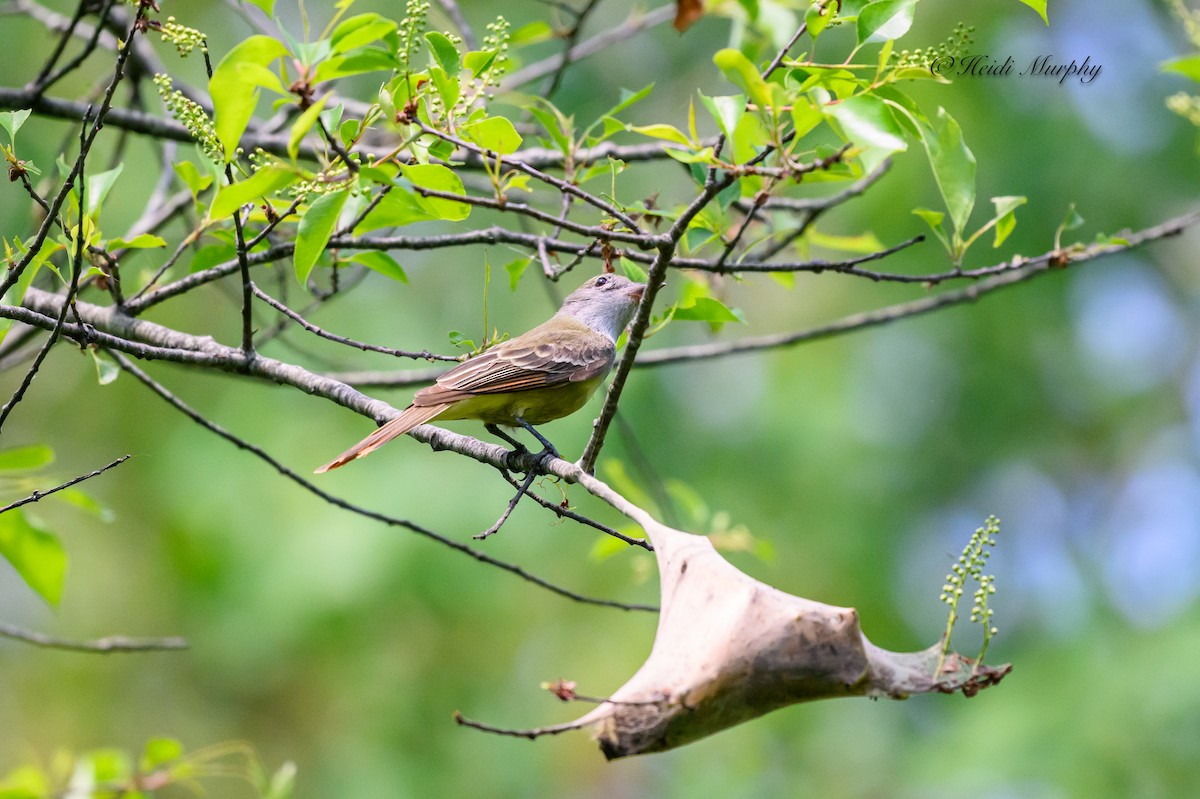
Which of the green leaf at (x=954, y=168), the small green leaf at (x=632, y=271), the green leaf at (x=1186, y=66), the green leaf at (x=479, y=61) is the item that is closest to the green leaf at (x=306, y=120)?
the green leaf at (x=479, y=61)

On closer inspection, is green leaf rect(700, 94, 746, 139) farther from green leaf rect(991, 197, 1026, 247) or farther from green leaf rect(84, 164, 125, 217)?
green leaf rect(84, 164, 125, 217)

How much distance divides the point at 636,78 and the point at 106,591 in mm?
7820

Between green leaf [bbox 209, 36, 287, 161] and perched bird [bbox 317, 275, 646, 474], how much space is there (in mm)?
1525

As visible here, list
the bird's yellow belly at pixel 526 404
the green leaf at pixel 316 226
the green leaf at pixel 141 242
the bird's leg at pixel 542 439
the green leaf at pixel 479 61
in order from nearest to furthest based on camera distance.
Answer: the green leaf at pixel 316 226 < the green leaf at pixel 479 61 < the green leaf at pixel 141 242 < the bird's leg at pixel 542 439 < the bird's yellow belly at pixel 526 404

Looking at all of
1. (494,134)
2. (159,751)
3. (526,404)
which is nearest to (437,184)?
(494,134)

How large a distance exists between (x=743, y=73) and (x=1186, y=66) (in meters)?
1.63

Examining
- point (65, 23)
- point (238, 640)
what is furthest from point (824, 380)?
point (65, 23)

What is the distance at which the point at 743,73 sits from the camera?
102 inches

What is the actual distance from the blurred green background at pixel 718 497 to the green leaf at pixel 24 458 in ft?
16.8

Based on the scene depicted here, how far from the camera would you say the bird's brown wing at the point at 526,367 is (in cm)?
465

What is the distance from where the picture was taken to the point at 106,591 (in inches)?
493

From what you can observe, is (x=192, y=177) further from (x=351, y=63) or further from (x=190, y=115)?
(x=351, y=63)

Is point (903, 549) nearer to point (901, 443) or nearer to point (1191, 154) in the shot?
point (901, 443)

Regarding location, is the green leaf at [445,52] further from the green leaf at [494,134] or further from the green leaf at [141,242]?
the green leaf at [141,242]
